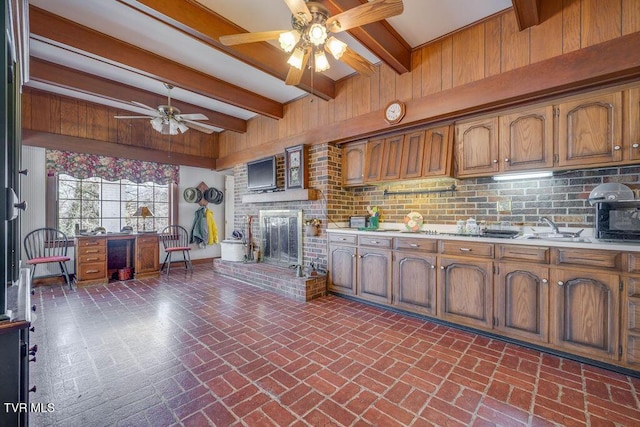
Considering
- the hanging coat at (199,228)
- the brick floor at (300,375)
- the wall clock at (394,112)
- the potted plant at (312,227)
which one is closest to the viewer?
the brick floor at (300,375)

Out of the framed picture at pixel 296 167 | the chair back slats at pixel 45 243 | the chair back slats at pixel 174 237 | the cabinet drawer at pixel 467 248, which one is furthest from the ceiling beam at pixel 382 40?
the chair back slats at pixel 45 243

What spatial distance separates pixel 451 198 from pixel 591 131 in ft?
4.37

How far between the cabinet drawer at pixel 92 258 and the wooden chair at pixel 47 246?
0.15 m

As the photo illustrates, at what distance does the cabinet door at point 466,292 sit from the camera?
2.49 metres

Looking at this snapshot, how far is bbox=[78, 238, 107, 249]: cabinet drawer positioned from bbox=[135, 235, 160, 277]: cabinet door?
490 millimetres

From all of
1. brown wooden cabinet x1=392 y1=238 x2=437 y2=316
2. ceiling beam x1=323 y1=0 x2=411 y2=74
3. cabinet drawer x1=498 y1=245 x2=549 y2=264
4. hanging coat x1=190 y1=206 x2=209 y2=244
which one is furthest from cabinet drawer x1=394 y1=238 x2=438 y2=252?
hanging coat x1=190 y1=206 x2=209 y2=244

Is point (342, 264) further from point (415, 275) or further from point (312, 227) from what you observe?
point (415, 275)

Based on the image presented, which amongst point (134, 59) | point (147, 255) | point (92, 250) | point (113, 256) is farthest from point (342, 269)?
point (113, 256)

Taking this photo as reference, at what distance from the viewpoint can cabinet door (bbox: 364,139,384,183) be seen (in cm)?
358

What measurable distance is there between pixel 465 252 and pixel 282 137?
333 cm

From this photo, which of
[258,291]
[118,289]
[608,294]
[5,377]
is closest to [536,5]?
[608,294]

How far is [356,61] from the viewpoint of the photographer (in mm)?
2381

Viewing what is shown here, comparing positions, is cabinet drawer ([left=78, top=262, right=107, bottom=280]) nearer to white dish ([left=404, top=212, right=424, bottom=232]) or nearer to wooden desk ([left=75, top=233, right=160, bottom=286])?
wooden desk ([left=75, top=233, right=160, bottom=286])

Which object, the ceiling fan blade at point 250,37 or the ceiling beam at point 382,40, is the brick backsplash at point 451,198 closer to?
the ceiling beam at point 382,40
